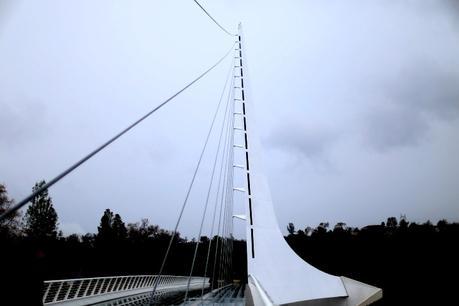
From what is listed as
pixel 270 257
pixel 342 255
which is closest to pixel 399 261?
pixel 342 255

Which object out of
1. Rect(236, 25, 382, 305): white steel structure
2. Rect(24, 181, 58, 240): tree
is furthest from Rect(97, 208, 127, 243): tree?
Rect(236, 25, 382, 305): white steel structure

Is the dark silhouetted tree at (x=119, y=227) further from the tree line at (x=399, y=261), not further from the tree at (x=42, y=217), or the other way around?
the tree line at (x=399, y=261)

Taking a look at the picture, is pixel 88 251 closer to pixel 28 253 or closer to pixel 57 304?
pixel 57 304

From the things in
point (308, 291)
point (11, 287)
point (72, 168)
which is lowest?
point (11, 287)

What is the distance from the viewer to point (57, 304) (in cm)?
1009

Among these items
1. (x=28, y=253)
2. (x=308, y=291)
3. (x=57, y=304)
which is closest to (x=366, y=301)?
(x=308, y=291)

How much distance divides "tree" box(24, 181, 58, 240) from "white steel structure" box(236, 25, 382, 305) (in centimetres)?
3629

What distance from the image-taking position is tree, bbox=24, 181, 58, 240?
40.7 metres

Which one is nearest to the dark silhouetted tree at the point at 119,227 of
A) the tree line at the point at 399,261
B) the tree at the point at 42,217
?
the tree at the point at 42,217

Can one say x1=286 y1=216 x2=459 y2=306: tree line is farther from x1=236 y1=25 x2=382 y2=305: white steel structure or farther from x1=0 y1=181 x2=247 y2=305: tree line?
x1=236 y1=25 x2=382 y2=305: white steel structure

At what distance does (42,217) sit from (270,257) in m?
40.1

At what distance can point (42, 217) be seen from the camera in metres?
41.7

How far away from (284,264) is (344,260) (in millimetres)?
43504

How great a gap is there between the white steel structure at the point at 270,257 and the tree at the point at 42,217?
36.3m
